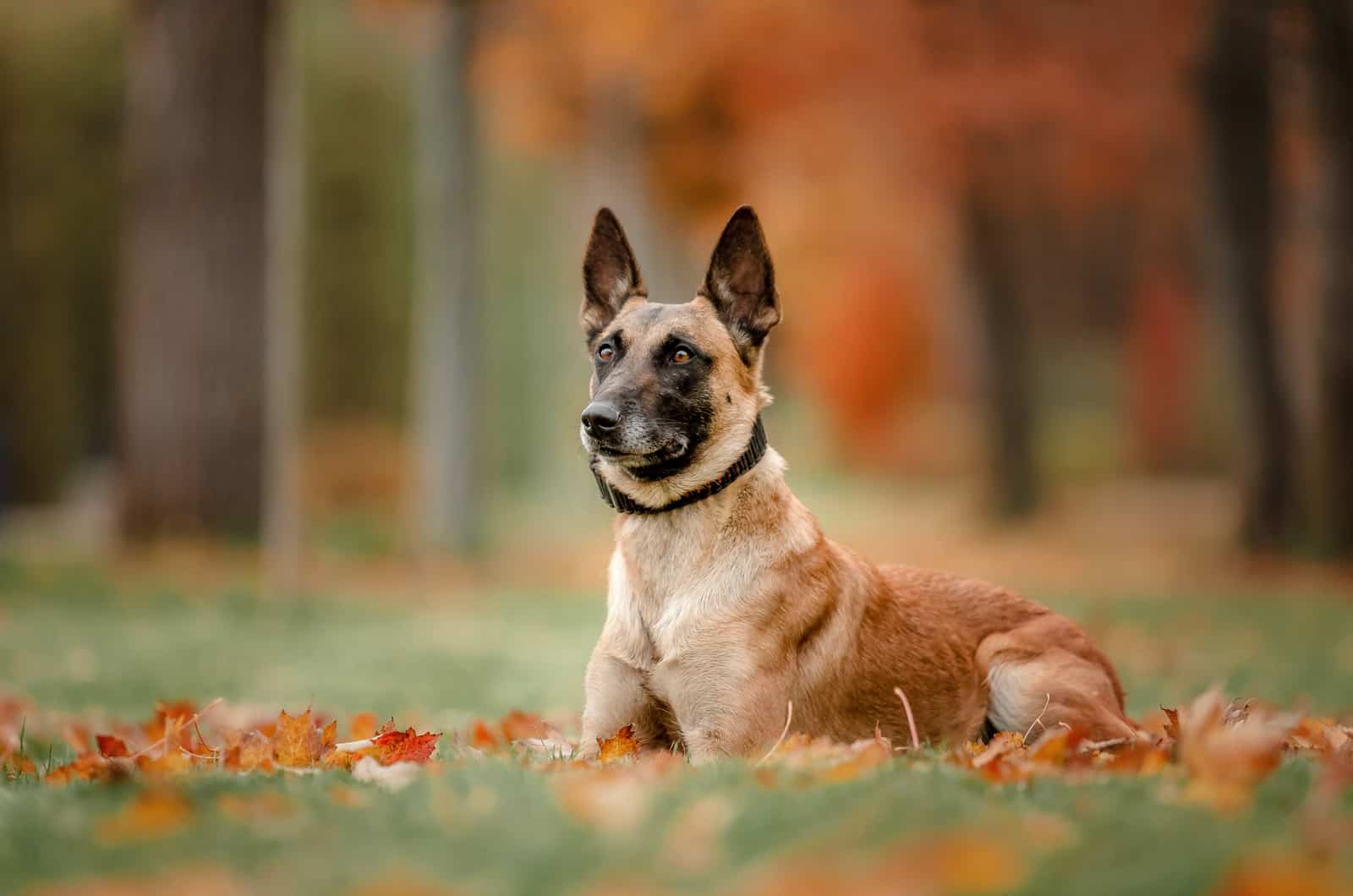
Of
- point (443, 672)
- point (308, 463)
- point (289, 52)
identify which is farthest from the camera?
point (308, 463)

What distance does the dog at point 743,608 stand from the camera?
4.35m

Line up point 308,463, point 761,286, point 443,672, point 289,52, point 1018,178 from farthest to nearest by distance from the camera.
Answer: point 308,463
point 1018,178
point 289,52
point 443,672
point 761,286

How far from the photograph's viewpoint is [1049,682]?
4699 mm

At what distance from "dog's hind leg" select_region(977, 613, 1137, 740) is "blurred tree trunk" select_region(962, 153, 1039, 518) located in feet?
50.1

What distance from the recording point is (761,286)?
512 centimetres

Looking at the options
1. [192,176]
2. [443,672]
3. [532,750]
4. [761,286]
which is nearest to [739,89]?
[192,176]

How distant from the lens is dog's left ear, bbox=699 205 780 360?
5.07 m

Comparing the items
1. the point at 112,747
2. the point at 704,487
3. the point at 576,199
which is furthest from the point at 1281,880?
the point at 576,199

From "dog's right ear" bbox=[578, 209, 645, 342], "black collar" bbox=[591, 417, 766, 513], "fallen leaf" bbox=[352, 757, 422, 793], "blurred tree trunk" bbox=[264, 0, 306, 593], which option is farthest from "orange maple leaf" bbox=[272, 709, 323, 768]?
"blurred tree trunk" bbox=[264, 0, 306, 593]

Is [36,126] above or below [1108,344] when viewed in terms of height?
above

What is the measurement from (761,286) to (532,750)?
77.3 inches

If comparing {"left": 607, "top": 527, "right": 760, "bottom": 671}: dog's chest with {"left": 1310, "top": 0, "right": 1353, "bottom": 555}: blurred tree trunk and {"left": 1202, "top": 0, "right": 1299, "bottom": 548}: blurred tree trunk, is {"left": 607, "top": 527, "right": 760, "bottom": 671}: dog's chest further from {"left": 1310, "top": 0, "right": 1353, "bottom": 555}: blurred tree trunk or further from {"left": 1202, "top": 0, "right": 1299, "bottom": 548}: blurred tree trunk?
{"left": 1202, "top": 0, "right": 1299, "bottom": 548}: blurred tree trunk

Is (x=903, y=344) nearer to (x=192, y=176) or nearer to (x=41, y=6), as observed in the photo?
(x=41, y=6)

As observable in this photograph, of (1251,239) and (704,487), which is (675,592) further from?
(1251,239)
